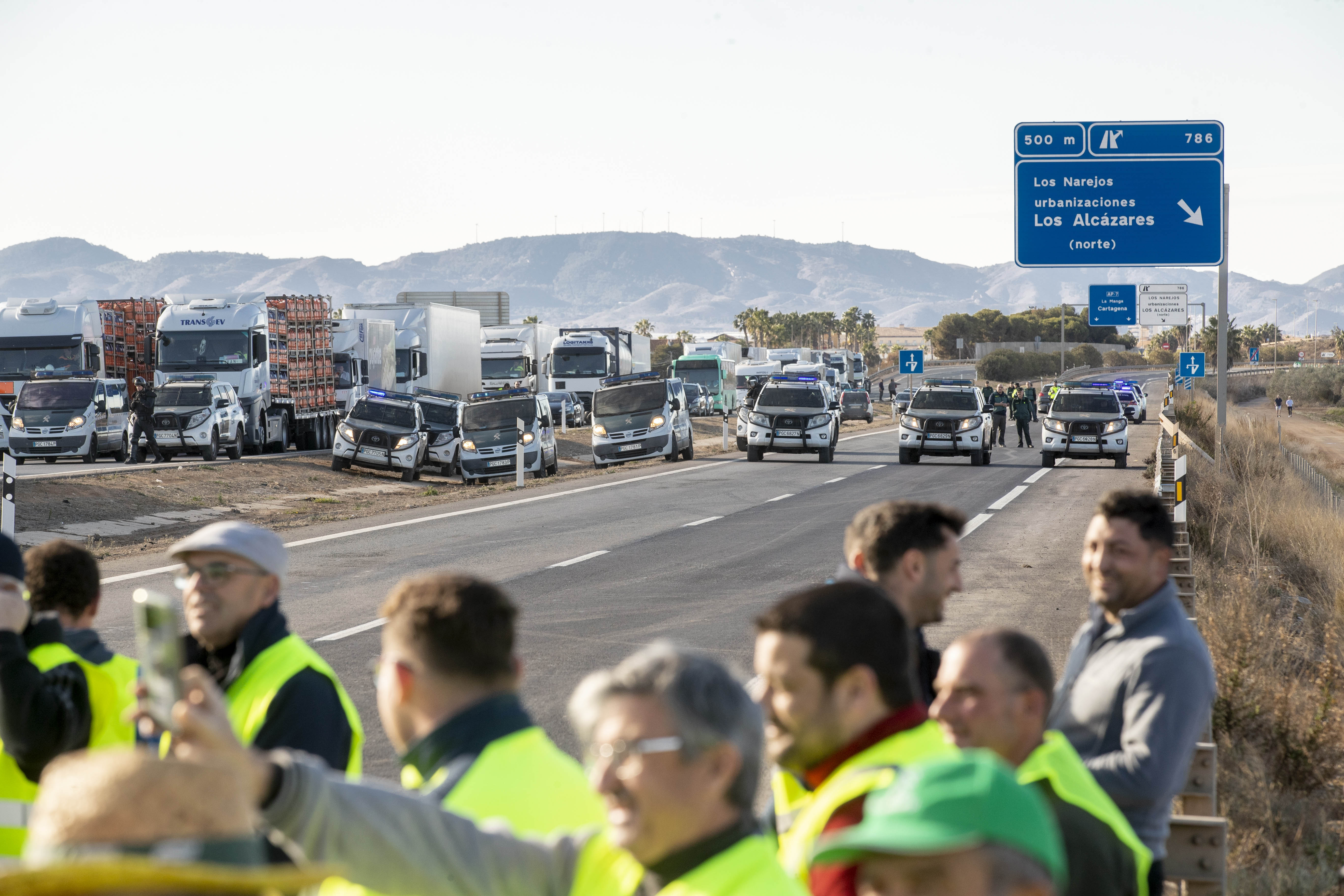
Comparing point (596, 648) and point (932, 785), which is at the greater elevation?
point (932, 785)

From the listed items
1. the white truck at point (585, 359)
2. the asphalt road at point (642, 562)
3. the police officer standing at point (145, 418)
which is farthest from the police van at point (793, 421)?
the white truck at point (585, 359)

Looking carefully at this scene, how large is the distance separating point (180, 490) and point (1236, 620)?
68.1 feet

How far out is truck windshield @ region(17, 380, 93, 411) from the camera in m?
31.6

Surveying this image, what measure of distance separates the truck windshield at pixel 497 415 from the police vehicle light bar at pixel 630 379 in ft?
10.6

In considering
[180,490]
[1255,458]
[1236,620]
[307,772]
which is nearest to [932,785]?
[307,772]

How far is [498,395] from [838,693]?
94.7 feet

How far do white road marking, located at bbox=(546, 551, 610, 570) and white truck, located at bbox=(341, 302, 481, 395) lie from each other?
27.4 metres

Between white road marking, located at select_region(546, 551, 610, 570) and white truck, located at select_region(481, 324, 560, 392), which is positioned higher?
white truck, located at select_region(481, 324, 560, 392)

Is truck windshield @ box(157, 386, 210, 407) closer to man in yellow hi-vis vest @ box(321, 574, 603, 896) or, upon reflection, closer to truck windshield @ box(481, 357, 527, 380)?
truck windshield @ box(481, 357, 527, 380)

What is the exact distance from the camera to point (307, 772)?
1985 mm

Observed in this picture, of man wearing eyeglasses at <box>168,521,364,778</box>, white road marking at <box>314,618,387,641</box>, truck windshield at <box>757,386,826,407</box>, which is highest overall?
man wearing eyeglasses at <box>168,521,364,778</box>

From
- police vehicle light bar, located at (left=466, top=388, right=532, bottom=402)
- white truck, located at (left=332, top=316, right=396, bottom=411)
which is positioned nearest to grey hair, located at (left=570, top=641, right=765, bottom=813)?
police vehicle light bar, located at (left=466, top=388, right=532, bottom=402)

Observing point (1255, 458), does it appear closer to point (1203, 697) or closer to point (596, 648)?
point (596, 648)

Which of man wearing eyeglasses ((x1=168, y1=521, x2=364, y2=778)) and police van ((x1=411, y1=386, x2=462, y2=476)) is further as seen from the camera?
police van ((x1=411, y1=386, x2=462, y2=476))
